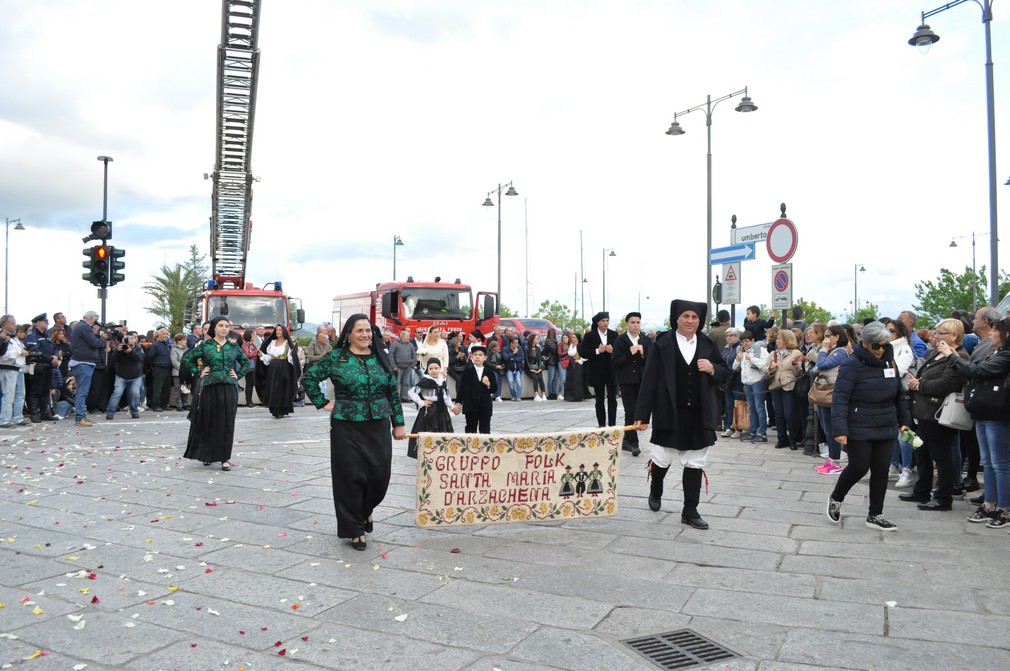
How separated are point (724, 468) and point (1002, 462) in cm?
358

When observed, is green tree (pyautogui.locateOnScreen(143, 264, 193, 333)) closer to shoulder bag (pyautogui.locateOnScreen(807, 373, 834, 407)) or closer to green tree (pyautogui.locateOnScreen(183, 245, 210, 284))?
green tree (pyautogui.locateOnScreen(183, 245, 210, 284))

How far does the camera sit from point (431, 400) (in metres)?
10.0

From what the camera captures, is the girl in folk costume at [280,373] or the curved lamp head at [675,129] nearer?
the girl in folk costume at [280,373]

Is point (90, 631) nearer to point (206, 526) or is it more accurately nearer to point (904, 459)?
point (206, 526)

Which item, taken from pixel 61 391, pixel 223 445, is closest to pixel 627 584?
pixel 223 445

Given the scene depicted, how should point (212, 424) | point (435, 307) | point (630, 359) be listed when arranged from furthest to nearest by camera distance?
point (435, 307) < point (630, 359) < point (212, 424)

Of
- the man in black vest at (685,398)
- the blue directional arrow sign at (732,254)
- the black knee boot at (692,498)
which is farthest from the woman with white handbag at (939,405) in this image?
the blue directional arrow sign at (732,254)

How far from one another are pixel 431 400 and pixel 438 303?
1404 centimetres

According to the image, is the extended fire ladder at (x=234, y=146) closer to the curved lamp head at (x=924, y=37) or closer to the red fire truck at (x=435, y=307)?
the red fire truck at (x=435, y=307)

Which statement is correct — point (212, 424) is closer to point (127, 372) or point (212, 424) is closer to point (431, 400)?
point (431, 400)

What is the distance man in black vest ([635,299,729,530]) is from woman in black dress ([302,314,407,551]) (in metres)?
2.21

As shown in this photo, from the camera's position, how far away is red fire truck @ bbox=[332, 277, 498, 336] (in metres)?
22.8

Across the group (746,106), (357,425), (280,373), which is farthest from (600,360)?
(746,106)

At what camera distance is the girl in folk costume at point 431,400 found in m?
9.95
